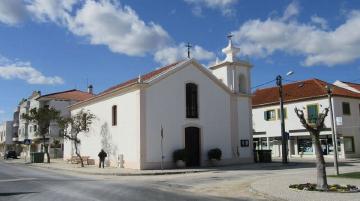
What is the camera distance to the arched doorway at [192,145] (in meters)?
31.5

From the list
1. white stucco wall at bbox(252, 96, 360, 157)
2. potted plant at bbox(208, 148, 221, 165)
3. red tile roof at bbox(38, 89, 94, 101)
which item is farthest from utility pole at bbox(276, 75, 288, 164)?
red tile roof at bbox(38, 89, 94, 101)

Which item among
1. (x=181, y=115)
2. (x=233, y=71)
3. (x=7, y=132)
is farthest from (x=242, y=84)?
(x=7, y=132)

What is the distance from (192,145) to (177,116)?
254 cm

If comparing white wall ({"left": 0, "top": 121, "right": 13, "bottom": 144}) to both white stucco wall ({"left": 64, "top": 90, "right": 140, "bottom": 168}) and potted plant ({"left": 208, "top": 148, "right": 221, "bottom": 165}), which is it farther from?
potted plant ({"left": 208, "top": 148, "right": 221, "bottom": 165})

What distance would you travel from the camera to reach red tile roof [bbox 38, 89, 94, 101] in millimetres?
65875

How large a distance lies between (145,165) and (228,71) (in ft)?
38.9

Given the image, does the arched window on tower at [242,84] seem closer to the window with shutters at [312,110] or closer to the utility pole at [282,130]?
the utility pole at [282,130]

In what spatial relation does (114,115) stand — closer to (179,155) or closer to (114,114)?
(114,114)

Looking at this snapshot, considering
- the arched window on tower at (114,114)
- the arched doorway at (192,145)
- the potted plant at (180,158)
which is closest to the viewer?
the potted plant at (180,158)

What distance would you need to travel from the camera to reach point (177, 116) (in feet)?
102

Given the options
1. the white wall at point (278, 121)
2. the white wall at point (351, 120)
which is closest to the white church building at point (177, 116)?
the white wall at point (278, 121)

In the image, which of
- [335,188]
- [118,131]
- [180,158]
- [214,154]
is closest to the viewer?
[335,188]

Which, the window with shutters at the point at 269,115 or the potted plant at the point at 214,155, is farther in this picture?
the window with shutters at the point at 269,115

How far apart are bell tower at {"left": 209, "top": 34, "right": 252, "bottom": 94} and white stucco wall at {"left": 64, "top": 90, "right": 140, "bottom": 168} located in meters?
9.37
